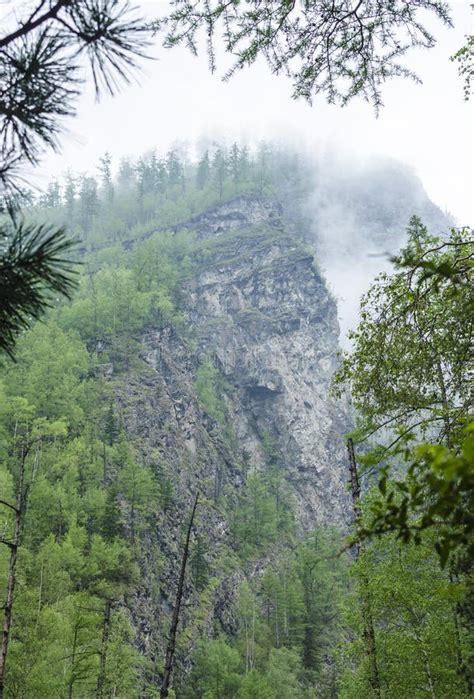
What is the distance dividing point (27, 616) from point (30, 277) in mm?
19157

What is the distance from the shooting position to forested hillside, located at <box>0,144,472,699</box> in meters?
6.93

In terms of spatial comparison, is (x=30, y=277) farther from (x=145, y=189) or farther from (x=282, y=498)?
(x=145, y=189)

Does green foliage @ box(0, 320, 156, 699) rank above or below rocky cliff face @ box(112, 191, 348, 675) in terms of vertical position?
below

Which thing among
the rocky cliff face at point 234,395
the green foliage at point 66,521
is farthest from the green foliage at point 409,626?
the rocky cliff face at point 234,395

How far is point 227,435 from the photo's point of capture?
78750mm

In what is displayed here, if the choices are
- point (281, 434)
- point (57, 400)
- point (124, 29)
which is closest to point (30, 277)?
point (124, 29)

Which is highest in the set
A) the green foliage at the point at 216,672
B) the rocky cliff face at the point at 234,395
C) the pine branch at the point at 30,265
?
the rocky cliff face at the point at 234,395

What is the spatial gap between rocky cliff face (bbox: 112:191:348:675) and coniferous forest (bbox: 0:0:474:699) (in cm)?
38

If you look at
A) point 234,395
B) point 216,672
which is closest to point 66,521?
point 216,672

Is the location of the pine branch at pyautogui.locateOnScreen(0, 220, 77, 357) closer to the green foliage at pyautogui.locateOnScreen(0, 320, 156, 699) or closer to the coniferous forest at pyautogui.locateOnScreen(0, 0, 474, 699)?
the coniferous forest at pyautogui.locateOnScreen(0, 0, 474, 699)

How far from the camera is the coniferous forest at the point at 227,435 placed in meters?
3.71

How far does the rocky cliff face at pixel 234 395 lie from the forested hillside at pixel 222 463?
1.16 feet

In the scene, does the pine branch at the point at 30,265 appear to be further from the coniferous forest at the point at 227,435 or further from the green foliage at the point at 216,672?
the green foliage at the point at 216,672

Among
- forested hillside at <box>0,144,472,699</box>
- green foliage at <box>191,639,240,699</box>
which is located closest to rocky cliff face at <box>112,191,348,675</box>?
forested hillside at <box>0,144,472,699</box>
